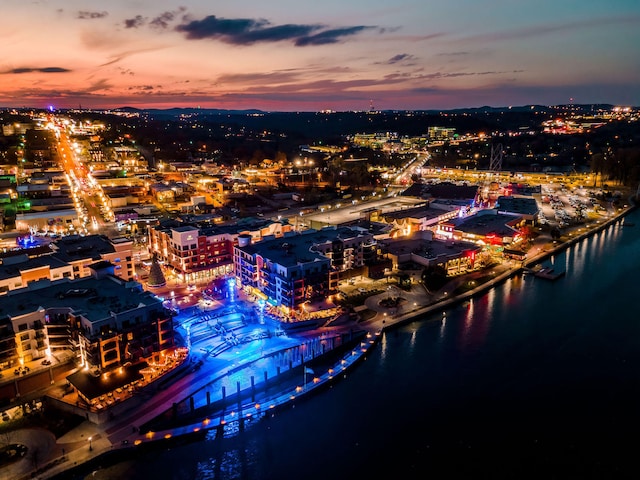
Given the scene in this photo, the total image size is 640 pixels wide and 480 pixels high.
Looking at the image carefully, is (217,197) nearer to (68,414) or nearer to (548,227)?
(548,227)

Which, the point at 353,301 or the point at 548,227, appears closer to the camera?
the point at 353,301

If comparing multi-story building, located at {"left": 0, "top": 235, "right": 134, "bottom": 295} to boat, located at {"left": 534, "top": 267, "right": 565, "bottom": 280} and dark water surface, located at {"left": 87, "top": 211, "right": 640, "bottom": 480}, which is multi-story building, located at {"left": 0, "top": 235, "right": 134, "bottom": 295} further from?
boat, located at {"left": 534, "top": 267, "right": 565, "bottom": 280}

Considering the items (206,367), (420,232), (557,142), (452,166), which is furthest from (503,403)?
(557,142)

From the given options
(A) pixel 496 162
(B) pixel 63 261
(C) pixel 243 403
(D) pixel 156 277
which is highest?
(A) pixel 496 162

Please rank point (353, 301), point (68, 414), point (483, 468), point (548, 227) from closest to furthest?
point (483, 468) → point (68, 414) → point (353, 301) → point (548, 227)

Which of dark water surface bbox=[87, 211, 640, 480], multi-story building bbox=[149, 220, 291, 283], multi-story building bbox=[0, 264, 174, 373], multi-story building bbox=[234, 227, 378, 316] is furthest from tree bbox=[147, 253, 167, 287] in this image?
dark water surface bbox=[87, 211, 640, 480]

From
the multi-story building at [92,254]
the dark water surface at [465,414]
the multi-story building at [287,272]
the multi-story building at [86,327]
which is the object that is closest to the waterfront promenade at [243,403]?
the dark water surface at [465,414]

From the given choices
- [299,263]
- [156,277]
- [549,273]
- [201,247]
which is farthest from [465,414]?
[156,277]

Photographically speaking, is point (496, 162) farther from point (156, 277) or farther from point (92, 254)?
point (92, 254)
